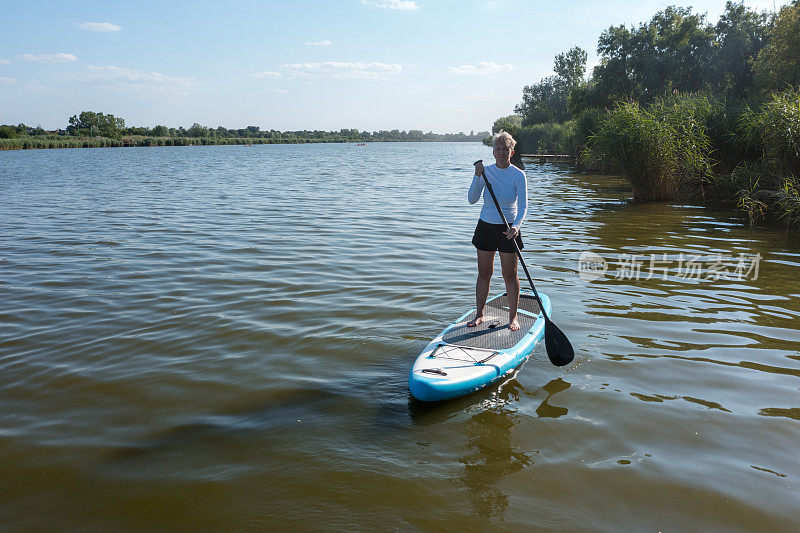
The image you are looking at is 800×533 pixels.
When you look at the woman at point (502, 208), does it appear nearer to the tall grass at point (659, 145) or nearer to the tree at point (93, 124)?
the tall grass at point (659, 145)

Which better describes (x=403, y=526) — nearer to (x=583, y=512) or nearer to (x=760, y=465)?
(x=583, y=512)

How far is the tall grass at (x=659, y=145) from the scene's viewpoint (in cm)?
1446

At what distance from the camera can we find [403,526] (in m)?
2.94

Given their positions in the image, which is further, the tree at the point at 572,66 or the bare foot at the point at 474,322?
the tree at the point at 572,66

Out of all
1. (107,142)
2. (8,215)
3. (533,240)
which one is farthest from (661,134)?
(107,142)

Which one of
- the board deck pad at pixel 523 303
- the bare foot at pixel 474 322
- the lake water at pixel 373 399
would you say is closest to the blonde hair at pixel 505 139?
the bare foot at pixel 474 322

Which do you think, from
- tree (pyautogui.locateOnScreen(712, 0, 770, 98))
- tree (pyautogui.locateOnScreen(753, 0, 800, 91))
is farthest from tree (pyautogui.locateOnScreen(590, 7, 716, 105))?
tree (pyautogui.locateOnScreen(753, 0, 800, 91))

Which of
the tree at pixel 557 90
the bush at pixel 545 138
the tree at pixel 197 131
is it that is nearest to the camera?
the bush at pixel 545 138

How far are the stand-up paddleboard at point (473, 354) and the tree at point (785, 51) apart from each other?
2113cm

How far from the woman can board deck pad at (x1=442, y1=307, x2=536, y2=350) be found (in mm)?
155

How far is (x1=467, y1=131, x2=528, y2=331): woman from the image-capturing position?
509 cm

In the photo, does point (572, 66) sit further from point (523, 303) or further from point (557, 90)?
point (523, 303)

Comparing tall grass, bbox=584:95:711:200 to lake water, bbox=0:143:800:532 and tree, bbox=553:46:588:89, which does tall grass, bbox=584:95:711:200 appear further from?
tree, bbox=553:46:588:89

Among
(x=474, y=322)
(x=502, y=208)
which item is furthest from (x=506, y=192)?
(x=474, y=322)
